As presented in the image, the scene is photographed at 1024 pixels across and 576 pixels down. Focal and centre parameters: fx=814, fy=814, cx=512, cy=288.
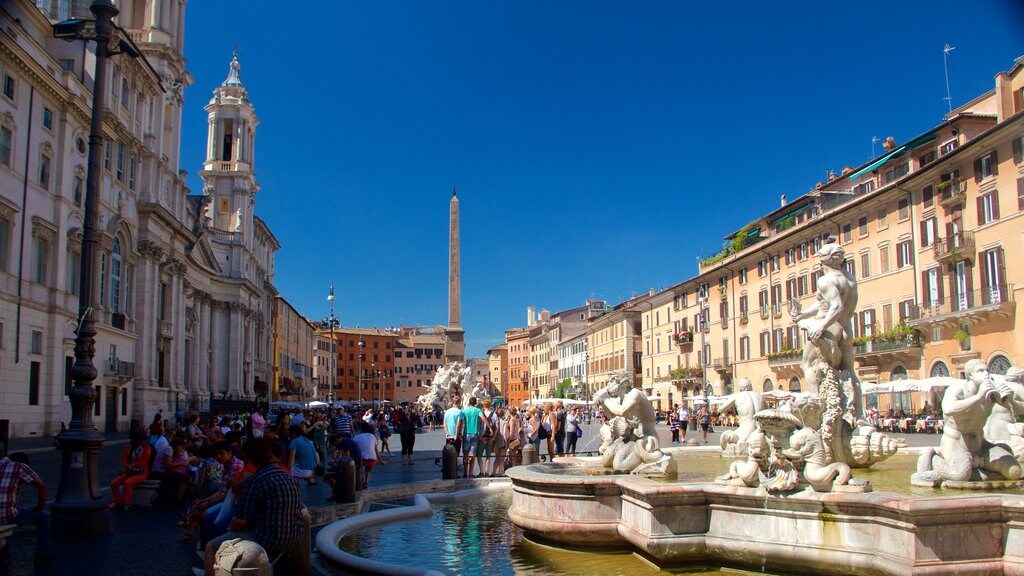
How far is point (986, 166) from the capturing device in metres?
29.2

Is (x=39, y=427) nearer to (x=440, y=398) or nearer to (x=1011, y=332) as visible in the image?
(x=440, y=398)

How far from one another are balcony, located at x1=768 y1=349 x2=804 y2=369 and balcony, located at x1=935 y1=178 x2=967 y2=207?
11.5 m

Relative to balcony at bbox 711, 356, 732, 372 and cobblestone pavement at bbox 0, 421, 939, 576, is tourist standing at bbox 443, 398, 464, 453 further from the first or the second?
balcony at bbox 711, 356, 732, 372

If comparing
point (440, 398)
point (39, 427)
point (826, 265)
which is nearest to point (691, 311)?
point (440, 398)

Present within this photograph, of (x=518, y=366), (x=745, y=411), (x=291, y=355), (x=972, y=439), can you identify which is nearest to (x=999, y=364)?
(x=745, y=411)

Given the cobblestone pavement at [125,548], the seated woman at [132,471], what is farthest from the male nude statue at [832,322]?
the seated woman at [132,471]

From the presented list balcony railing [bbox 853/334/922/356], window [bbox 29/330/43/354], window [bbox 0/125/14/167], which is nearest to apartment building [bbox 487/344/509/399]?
balcony railing [bbox 853/334/922/356]

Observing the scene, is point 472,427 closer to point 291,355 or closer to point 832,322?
point 832,322

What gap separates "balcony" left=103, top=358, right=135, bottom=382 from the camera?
1286 inches

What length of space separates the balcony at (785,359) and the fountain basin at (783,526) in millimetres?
35312

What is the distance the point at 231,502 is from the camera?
6.00m

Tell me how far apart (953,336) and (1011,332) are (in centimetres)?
299

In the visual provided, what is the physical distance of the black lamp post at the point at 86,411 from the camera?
28.3 ft

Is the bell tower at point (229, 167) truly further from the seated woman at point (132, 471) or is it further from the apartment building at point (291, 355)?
the seated woman at point (132, 471)
